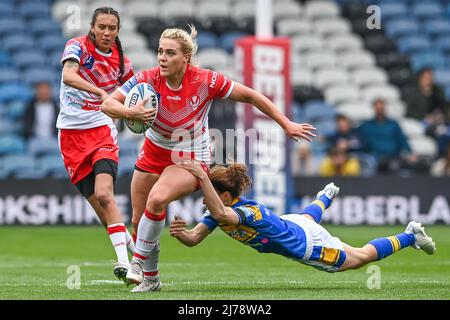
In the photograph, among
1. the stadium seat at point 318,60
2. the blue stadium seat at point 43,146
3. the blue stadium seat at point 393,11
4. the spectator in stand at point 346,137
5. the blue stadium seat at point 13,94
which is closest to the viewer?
the spectator in stand at point 346,137

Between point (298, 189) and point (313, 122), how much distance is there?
11.2 ft

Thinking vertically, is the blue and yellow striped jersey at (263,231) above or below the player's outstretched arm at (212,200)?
below

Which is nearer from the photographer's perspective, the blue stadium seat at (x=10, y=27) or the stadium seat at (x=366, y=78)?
the blue stadium seat at (x=10, y=27)

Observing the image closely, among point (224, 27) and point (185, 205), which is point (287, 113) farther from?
point (224, 27)

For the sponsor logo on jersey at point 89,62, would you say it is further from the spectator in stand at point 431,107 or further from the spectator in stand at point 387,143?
the spectator in stand at point 431,107

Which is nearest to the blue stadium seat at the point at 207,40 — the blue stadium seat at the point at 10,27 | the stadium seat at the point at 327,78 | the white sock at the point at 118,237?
the stadium seat at the point at 327,78

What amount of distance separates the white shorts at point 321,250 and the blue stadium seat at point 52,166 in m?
10.8

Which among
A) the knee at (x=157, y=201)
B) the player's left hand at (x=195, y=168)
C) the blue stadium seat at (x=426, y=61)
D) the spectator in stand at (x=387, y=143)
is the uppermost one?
the blue stadium seat at (x=426, y=61)

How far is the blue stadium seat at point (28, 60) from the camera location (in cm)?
2233

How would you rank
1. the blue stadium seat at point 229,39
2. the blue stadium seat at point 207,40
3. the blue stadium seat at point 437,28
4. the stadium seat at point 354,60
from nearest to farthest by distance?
the blue stadium seat at point 207,40 < the blue stadium seat at point 229,39 < the stadium seat at point 354,60 < the blue stadium seat at point 437,28

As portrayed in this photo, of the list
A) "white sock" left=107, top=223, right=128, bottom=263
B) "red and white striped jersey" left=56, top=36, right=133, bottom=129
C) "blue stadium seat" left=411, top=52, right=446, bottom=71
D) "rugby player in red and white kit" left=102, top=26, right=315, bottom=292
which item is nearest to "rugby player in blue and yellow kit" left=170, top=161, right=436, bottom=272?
"rugby player in red and white kit" left=102, top=26, right=315, bottom=292

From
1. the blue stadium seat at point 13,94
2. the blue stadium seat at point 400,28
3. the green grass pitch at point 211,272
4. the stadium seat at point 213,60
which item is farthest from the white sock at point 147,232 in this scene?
the blue stadium seat at point 400,28

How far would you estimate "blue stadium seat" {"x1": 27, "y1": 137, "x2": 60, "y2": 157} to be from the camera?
65.3 ft
